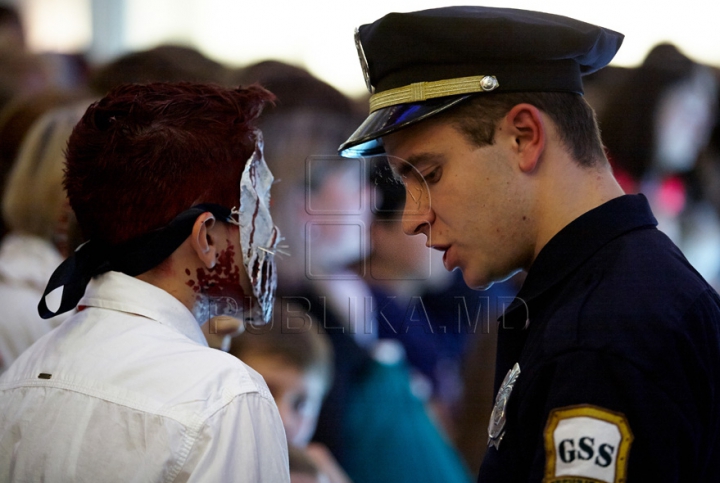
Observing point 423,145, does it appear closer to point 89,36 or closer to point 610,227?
point 610,227

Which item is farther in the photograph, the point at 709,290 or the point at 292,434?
the point at 292,434

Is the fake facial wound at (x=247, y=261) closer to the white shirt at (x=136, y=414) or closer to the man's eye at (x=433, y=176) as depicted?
the white shirt at (x=136, y=414)

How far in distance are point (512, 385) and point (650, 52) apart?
1857 mm

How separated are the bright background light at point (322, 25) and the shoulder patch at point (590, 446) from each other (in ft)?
5.34

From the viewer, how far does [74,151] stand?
1.18 meters

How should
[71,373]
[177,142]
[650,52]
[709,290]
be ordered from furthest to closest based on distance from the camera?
A: [650,52]
[177,142]
[71,373]
[709,290]

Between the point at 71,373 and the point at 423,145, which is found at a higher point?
the point at 423,145

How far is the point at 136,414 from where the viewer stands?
3.34 ft

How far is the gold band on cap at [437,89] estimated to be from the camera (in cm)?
109

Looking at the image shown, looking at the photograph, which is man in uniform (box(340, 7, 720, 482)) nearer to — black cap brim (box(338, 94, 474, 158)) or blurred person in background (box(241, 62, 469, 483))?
black cap brim (box(338, 94, 474, 158))

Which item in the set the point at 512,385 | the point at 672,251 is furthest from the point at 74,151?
the point at 672,251

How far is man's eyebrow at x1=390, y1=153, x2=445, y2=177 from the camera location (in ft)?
3.75

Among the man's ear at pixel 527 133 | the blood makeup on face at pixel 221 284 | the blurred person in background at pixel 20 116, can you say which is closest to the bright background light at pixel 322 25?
the blurred person in background at pixel 20 116

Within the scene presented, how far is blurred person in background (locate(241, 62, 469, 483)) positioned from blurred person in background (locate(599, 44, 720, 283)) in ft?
3.34
